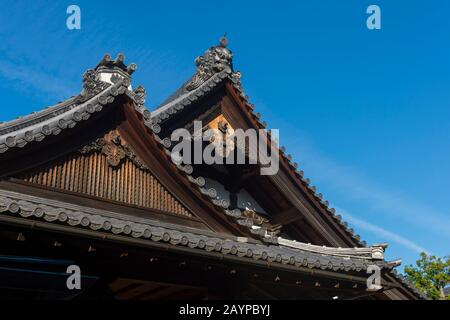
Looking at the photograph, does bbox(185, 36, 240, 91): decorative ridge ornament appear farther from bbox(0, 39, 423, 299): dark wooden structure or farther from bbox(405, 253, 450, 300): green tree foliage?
bbox(405, 253, 450, 300): green tree foliage

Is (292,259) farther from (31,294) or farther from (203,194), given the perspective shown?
(31,294)

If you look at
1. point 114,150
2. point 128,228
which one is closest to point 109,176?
point 114,150

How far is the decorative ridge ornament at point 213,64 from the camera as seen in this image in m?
11.9

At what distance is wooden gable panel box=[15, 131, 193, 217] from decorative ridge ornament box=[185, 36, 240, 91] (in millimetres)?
4388

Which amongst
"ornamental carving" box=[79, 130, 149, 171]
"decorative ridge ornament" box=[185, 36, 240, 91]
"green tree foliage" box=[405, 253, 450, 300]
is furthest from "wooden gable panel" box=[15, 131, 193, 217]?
"green tree foliage" box=[405, 253, 450, 300]

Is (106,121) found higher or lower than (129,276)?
higher

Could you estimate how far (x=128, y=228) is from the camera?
5.82m

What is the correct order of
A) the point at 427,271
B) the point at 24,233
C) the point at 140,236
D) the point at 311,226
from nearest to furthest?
the point at 24,233 < the point at 140,236 < the point at 311,226 < the point at 427,271

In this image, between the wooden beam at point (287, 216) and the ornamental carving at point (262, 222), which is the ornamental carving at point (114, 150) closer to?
the ornamental carving at point (262, 222)

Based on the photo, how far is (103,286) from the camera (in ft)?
22.3

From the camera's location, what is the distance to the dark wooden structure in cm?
570
